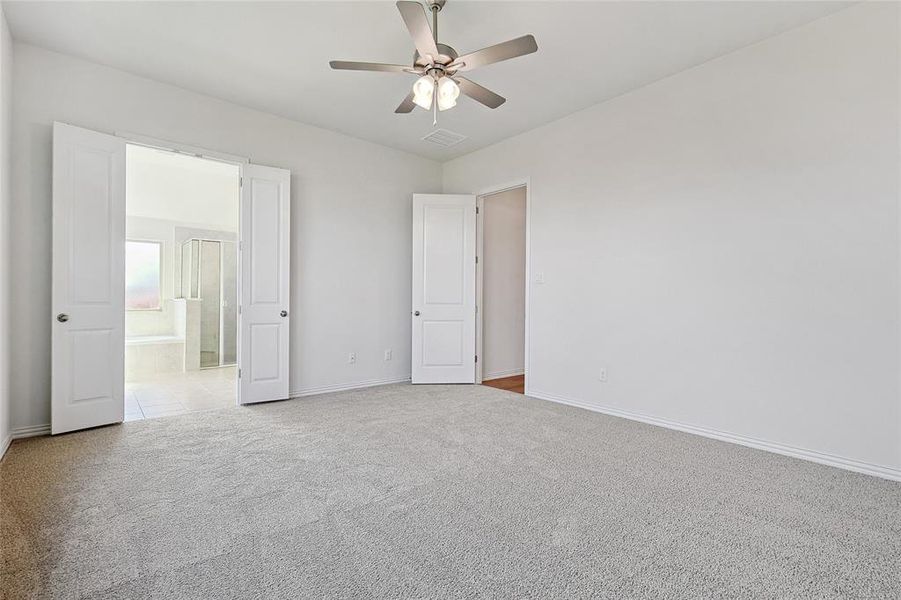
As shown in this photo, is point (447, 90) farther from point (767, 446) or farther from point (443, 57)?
point (767, 446)

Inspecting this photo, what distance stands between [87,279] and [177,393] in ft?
6.02

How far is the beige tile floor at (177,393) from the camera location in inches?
155

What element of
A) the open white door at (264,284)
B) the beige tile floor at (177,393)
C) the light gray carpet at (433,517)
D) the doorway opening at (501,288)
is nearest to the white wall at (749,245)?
the light gray carpet at (433,517)

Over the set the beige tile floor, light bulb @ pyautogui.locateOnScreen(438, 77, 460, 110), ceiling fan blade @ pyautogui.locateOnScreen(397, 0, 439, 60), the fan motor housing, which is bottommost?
the beige tile floor

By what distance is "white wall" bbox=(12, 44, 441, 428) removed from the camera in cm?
309

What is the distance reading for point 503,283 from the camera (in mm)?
5691

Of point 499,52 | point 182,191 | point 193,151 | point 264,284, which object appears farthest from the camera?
point 182,191

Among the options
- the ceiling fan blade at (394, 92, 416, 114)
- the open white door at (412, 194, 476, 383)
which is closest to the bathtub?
the open white door at (412, 194, 476, 383)

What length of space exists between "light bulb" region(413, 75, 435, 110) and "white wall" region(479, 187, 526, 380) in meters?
2.75

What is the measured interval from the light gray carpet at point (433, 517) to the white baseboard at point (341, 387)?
1.26 metres

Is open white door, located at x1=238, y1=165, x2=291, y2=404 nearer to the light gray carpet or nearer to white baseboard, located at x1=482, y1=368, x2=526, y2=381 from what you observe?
the light gray carpet

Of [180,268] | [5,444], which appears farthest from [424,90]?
[180,268]

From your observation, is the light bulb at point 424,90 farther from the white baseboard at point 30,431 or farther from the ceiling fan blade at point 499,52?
the white baseboard at point 30,431

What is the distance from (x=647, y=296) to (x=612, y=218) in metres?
0.77
